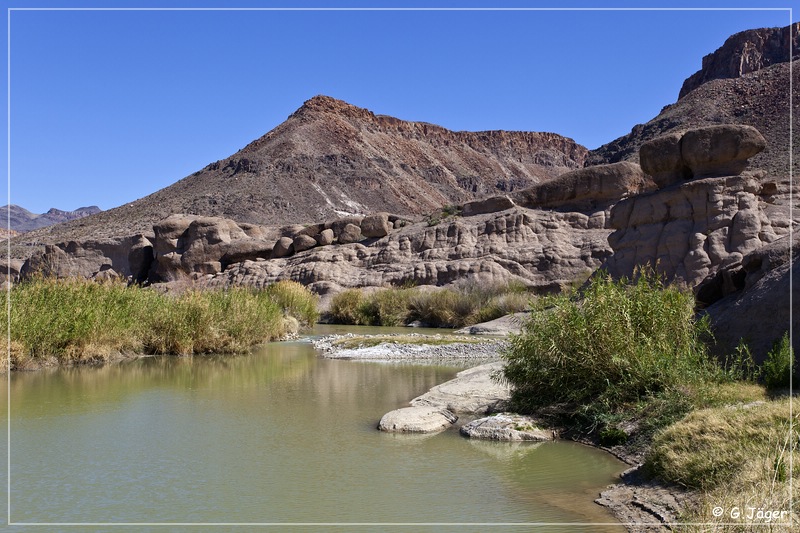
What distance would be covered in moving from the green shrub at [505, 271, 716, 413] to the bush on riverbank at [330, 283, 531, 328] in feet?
62.9

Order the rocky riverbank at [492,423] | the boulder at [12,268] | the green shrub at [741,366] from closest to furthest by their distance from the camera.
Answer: the rocky riverbank at [492,423] < the green shrub at [741,366] < the boulder at [12,268]

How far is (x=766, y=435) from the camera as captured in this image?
651 centimetres

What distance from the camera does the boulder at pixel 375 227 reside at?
46.2 m

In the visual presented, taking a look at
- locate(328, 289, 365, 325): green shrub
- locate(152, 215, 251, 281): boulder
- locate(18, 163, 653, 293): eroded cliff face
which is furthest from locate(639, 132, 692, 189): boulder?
locate(152, 215, 251, 281): boulder

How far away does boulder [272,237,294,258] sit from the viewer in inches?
1855

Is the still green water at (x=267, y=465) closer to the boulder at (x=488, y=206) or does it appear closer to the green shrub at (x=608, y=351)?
the green shrub at (x=608, y=351)

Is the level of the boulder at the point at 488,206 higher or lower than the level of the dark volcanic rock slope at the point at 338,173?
lower

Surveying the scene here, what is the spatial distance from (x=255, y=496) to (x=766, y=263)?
8.27 m

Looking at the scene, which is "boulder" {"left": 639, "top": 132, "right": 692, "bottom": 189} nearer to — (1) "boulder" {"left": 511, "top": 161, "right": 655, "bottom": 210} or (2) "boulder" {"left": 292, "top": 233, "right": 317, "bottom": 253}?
(1) "boulder" {"left": 511, "top": 161, "right": 655, "bottom": 210}

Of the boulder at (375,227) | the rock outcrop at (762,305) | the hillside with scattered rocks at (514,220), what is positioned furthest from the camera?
the boulder at (375,227)

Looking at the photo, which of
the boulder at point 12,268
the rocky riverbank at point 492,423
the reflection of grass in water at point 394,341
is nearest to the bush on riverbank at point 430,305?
the reflection of grass in water at point 394,341

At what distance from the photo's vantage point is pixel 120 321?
17.1m

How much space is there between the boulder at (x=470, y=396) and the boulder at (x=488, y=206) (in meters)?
32.9

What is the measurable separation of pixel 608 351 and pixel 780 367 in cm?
190
